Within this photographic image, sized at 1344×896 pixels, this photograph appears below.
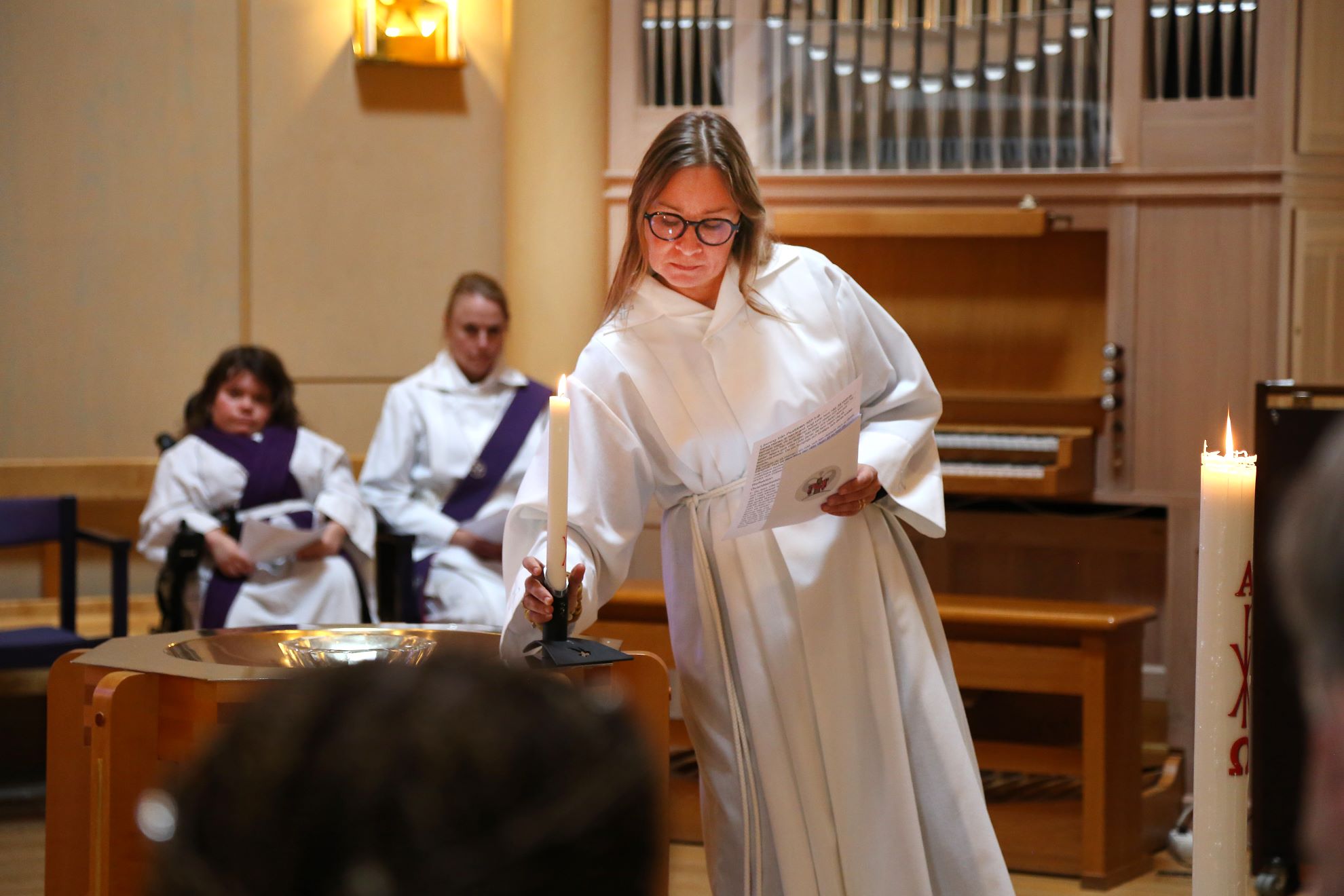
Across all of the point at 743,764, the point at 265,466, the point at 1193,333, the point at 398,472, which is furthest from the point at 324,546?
the point at 1193,333

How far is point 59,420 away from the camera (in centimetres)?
579

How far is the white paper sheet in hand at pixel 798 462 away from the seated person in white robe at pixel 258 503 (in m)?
2.57

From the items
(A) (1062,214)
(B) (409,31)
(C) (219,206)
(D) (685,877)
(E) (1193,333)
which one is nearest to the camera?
(D) (685,877)

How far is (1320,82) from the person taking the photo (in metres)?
4.88

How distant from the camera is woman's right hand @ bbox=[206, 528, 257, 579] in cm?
438

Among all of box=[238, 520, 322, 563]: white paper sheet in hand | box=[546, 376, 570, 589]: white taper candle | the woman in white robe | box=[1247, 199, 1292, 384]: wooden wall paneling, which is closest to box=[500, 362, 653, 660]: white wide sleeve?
the woman in white robe

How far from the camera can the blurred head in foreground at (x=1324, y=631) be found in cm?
67

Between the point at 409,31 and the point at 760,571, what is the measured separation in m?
4.07

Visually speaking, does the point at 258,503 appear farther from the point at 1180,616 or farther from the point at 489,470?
the point at 1180,616

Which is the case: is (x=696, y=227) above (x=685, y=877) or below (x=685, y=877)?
above

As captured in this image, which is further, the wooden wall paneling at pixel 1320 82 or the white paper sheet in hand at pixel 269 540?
the wooden wall paneling at pixel 1320 82

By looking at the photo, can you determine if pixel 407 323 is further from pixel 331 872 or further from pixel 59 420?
pixel 331 872

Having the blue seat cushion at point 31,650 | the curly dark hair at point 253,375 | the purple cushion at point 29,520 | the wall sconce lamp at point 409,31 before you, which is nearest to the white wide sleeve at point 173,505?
the curly dark hair at point 253,375

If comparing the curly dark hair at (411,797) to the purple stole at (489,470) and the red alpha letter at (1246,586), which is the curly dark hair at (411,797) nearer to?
the red alpha letter at (1246,586)
